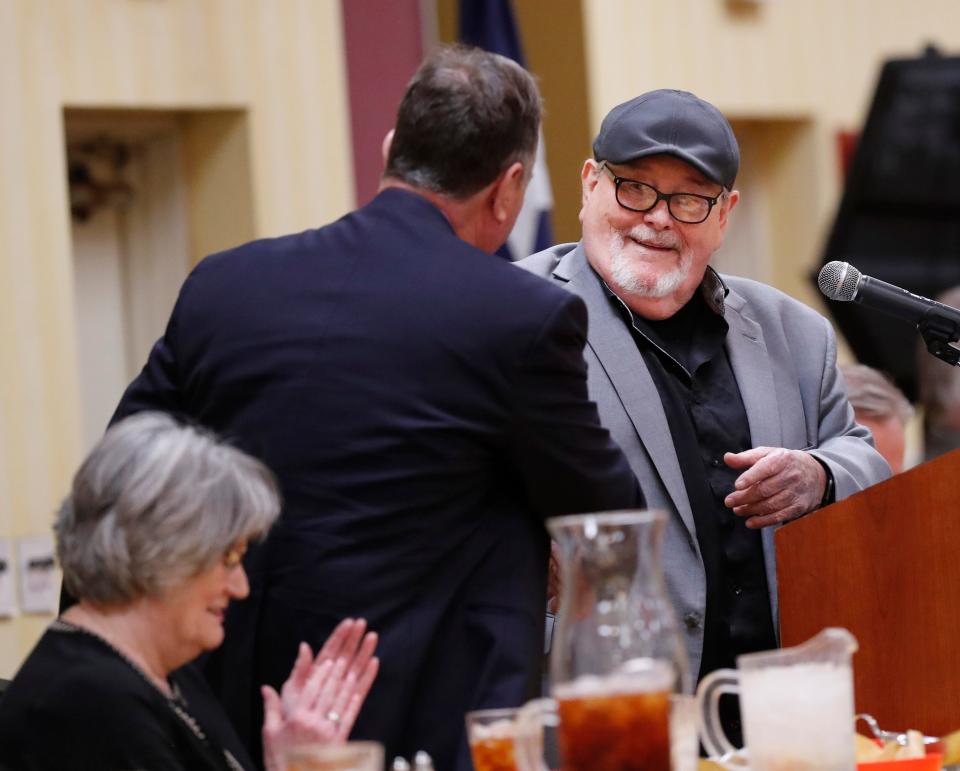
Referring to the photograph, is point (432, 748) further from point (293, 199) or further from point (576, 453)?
point (293, 199)

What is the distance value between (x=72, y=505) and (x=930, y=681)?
1.22m

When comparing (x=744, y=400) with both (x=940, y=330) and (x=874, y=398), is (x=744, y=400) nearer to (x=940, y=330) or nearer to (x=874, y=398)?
(x=940, y=330)

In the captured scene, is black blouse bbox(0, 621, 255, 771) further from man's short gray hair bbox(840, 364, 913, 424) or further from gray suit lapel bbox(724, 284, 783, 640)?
man's short gray hair bbox(840, 364, 913, 424)

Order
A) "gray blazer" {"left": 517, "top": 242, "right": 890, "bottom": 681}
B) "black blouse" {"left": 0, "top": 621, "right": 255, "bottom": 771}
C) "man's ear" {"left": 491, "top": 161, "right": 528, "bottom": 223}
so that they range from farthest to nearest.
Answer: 1. "gray blazer" {"left": 517, "top": 242, "right": 890, "bottom": 681}
2. "man's ear" {"left": 491, "top": 161, "right": 528, "bottom": 223}
3. "black blouse" {"left": 0, "top": 621, "right": 255, "bottom": 771}

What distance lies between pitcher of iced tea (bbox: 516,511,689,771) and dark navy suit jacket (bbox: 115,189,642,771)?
1.68 ft

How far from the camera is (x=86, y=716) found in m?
1.95

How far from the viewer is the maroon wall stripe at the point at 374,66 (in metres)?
6.00

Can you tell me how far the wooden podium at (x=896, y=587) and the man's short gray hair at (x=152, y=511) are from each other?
930mm

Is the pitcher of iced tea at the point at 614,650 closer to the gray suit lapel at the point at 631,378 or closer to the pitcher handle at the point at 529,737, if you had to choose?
the pitcher handle at the point at 529,737

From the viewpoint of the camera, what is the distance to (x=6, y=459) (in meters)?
4.86

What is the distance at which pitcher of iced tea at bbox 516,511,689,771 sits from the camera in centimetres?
162

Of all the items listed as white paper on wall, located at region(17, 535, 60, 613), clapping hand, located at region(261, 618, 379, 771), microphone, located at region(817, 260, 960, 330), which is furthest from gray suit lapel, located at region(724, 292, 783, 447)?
white paper on wall, located at region(17, 535, 60, 613)

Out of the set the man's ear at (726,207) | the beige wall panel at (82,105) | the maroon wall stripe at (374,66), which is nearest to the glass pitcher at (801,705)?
the man's ear at (726,207)

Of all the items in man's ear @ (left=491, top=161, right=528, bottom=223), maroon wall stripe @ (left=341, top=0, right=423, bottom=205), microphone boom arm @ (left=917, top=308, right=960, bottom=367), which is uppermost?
maroon wall stripe @ (left=341, top=0, right=423, bottom=205)
